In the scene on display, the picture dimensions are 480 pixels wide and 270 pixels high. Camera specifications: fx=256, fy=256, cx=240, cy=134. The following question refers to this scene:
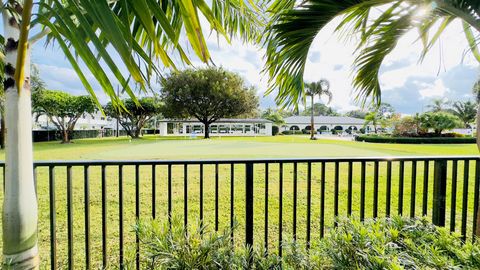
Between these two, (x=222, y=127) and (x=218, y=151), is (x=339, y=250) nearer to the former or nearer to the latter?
(x=218, y=151)

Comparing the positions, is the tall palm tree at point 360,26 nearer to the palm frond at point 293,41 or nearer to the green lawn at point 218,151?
the palm frond at point 293,41

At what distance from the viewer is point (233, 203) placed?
1.84 meters

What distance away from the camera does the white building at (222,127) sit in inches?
1184

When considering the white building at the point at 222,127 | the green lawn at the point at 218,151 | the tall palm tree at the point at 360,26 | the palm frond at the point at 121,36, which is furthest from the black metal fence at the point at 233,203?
the white building at the point at 222,127

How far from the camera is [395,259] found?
96 centimetres

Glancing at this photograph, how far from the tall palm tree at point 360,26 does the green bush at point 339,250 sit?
3.00ft

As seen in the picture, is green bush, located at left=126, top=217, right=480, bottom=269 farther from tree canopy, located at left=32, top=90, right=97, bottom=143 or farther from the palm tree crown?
tree canopy, located at left=32, top=90, right=97, bottom=143

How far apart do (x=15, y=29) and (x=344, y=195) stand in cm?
433

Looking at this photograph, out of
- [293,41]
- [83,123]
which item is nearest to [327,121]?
[83,123]

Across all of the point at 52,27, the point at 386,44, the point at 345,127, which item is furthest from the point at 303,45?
the point at 345,127

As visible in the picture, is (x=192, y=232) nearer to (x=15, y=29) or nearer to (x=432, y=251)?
(x=432, y=251)

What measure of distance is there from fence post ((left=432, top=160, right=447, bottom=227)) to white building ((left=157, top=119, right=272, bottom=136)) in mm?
27778

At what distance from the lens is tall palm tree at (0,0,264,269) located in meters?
0.86

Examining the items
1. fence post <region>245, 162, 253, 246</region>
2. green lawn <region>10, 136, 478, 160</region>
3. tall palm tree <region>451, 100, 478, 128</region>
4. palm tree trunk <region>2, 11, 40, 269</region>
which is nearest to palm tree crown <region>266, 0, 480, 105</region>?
fence post <region>245, 162, 253, 246</region>
